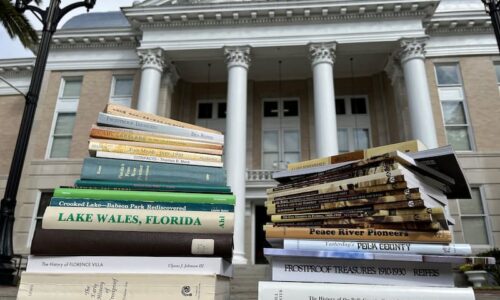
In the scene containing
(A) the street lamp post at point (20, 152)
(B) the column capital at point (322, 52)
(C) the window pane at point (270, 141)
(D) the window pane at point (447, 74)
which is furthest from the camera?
(C) the window pane at point (270, 141)

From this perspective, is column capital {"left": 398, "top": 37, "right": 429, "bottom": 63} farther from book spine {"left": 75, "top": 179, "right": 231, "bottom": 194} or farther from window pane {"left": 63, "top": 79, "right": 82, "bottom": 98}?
window pane {"left": 63, "top": 79, "right": 82, "bottom": 98}

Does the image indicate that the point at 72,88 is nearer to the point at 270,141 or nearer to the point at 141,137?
the point at 270,141

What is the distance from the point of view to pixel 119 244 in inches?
79.4

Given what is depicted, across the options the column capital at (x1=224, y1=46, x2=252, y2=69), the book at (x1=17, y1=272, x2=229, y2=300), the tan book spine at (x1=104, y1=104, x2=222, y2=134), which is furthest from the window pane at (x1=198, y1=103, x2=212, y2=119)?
the book at (x1=17, y1=272, x2=229, y2=300)

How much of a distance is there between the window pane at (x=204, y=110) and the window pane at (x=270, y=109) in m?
3.10

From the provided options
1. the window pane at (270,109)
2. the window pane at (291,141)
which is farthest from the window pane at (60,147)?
the window pane at (291,141)

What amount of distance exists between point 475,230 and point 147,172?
52.3ft

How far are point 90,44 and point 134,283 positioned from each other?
61.0 feet

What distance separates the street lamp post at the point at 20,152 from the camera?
6.62 meters

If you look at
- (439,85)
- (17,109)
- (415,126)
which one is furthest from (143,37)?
(439,85)

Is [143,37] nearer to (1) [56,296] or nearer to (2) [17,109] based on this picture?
(2) [17,109]

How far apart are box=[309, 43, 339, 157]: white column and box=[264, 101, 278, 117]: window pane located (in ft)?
15.1

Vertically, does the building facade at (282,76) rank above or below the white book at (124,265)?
above

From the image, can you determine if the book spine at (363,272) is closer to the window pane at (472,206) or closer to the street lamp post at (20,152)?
the street lamp post at (20,152)
